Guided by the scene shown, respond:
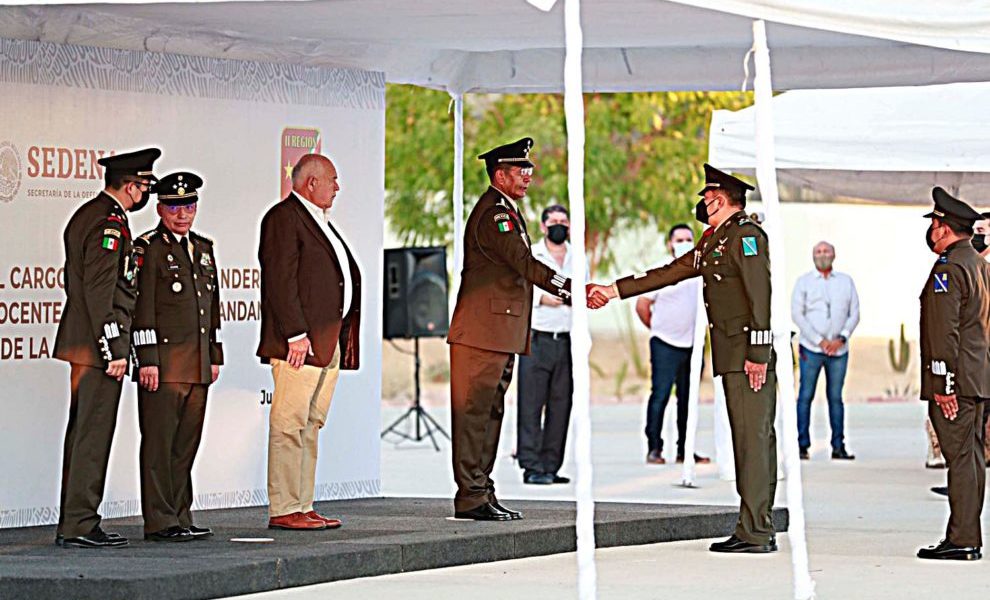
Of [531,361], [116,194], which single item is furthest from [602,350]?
[116,194]

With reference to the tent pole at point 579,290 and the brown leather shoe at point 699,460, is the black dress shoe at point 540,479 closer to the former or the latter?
the brown leather shoe at point 699,460

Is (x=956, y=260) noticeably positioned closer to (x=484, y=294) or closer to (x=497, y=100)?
(x=484, y=294)

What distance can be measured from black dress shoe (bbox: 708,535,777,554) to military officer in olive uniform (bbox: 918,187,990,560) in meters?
0.88

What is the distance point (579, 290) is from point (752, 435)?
258 centimetres

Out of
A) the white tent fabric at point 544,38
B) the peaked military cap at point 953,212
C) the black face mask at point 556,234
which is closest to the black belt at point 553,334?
the black face mask at point 556,234

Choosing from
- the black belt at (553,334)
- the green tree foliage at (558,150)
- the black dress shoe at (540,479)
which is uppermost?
the green tree foliage at (558,150)

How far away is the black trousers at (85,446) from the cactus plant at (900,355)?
1878 centimetres

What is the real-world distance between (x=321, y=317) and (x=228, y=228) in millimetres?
1513

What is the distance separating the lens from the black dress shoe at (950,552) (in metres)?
9.57

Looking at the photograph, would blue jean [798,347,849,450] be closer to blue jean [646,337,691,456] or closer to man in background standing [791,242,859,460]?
man in background standing [791,242,859,460]

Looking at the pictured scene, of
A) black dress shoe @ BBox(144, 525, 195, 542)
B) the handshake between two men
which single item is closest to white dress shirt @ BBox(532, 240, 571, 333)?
the handshake between two men

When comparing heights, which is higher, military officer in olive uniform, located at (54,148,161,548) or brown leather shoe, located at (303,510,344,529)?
military officer in olive uniform, located at (54,148,161,548)

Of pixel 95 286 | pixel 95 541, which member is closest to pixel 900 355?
pixel 95 541

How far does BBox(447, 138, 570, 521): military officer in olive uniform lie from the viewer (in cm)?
1001
